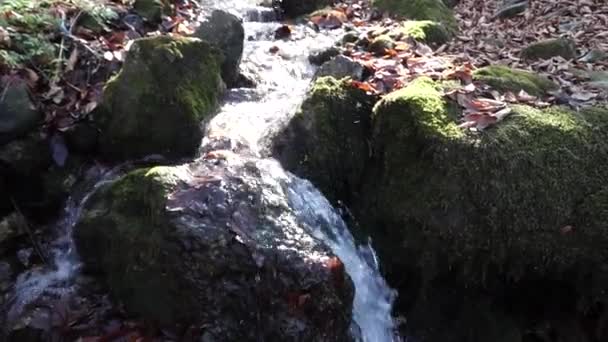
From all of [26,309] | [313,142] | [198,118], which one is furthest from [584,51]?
[26,309]

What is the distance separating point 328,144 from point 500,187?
1.31m

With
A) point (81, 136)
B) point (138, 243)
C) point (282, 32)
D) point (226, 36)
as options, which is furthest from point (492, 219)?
point (282, 32)

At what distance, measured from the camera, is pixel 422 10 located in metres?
7.96

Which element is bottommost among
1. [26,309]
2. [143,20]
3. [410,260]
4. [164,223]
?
[26,309]

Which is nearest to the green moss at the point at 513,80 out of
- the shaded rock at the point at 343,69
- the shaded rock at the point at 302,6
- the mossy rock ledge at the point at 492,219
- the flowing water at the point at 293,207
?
the mossy rock ledge at the point at 492,219

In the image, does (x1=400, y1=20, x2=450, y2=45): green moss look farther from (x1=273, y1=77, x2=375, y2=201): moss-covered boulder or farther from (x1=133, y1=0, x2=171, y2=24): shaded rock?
(x1=133, y1=0, x2=171, y2=24): shaded rock

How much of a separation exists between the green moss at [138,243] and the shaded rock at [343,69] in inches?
74.8

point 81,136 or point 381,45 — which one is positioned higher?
point 381,45

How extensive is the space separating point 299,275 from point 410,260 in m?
0.87

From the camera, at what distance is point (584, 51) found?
19.4 ft

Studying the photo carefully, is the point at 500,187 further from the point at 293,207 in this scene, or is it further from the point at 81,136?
the point at 81,136

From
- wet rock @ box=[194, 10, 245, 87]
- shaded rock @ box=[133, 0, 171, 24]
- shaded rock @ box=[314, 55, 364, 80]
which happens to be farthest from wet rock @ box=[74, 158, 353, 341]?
shaded rock @ box=[133, 0, 171, 24]

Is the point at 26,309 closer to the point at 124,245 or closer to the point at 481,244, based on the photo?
the point at 124,245

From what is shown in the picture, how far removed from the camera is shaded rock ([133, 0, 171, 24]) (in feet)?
20.6
